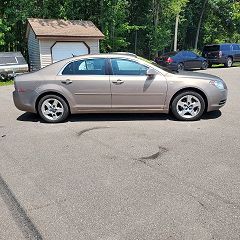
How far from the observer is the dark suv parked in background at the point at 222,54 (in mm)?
24891

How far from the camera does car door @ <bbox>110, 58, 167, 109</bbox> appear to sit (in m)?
7.45

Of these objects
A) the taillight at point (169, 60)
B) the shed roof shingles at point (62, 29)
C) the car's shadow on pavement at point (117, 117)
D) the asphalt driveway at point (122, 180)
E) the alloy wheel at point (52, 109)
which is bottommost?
the asphalt driveway at point (122, 180)

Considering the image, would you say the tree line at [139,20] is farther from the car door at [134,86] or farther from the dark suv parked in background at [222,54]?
the car door at [134,86]

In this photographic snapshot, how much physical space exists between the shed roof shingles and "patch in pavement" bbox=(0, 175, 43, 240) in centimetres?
1793

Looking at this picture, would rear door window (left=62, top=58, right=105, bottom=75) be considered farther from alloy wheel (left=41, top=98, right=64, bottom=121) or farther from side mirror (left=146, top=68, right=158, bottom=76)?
side mirror (left=146, top=68, right=158, bottom=76)

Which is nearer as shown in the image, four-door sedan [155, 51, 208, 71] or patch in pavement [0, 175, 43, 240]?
patch in pavement [0, 175, 43, 240]

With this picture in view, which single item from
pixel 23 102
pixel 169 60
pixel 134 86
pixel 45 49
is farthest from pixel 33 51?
pixel 134 86

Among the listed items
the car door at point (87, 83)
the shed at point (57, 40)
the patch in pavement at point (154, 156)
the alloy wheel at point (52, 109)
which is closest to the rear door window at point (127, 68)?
the car door at point (87, 83)

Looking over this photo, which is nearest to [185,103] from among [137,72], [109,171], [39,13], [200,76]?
[200,76]

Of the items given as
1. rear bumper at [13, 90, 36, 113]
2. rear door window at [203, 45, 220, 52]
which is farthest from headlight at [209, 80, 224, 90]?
rear door window at [203, 45, 220, 52]

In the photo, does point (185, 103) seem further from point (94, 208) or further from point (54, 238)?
point (54, 238)

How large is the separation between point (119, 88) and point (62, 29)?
16.1m

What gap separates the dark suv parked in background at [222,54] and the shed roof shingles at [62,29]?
8421 mm

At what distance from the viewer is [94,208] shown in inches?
150
